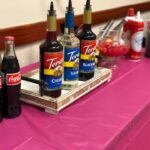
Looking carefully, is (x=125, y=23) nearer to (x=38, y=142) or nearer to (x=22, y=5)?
(x=22, y=5)

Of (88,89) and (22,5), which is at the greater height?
(22,5)

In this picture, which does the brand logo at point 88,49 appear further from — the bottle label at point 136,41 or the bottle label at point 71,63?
the bottle label at point 136,41

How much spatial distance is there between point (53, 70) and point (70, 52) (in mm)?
93

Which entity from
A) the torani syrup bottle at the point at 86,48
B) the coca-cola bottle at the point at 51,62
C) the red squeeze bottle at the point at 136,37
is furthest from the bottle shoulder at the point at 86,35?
the red squeeze bottle at the point at 136,37

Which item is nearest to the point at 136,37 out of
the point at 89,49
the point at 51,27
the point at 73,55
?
the point at 89,49

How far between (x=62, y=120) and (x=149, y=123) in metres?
0.34

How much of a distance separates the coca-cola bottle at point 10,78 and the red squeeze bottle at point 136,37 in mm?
726

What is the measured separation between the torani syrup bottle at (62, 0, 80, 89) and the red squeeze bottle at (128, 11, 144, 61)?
20.5 inches

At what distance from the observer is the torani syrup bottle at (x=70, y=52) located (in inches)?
34.2

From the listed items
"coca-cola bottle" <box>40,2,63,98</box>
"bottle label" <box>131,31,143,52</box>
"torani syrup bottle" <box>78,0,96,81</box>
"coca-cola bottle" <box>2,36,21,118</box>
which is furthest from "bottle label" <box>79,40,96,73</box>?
"bottle label" <box>131,31,143,52</box>

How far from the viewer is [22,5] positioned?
1.12 m

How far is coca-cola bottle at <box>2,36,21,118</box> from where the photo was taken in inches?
30.1

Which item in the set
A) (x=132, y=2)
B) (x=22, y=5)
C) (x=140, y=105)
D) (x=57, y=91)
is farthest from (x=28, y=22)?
(x=132, y=2)

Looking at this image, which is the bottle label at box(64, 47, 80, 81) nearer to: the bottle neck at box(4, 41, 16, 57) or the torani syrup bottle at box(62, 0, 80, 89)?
the torani syrup bottle at box(62, 0, 80, 89)
